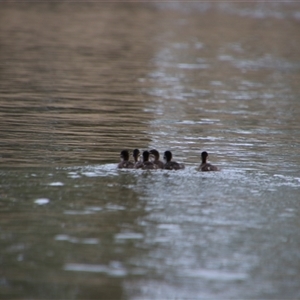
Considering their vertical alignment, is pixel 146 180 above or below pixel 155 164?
below

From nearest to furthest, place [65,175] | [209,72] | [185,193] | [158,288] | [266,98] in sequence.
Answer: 1. [158,288]
2. [185,193]
3. [65,175]
4. [266,98]
5. [209,72]

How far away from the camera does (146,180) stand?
42.4ft

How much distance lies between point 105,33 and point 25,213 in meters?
35.7

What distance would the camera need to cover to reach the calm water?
9078mm

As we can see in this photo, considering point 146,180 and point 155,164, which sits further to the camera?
point 155,164

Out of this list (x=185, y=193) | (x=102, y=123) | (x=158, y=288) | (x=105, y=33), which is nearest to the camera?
(x=158, y=288)

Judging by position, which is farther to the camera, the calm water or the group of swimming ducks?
the group of swimming ducks

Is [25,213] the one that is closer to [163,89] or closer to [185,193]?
[185,193]

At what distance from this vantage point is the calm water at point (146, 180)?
9.08 metres

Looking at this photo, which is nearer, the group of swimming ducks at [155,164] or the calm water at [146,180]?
the calm water at [146,180]

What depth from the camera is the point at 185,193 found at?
1222 cm

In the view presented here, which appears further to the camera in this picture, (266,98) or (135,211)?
(266,98)

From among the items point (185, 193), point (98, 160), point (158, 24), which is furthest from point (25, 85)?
point (158, 24)

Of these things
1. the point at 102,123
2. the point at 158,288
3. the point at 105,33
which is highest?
the point at 105,33
